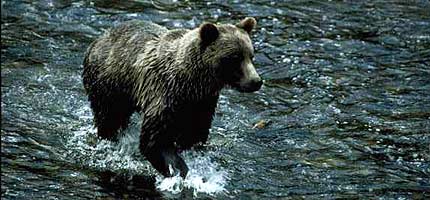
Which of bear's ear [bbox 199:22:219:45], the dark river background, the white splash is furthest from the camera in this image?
the dark river background

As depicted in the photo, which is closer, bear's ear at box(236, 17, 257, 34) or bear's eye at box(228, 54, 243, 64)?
bear's eye at box(228, 54, 243, 64)

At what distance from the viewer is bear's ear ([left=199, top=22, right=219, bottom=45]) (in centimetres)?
850

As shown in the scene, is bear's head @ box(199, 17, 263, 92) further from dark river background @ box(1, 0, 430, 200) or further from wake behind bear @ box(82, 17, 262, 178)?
dark river background @ box(1, 0, 430, 200)

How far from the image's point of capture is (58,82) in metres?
11.7

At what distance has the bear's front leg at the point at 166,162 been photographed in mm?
8852

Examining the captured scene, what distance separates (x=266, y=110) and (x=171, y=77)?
251 centimetres

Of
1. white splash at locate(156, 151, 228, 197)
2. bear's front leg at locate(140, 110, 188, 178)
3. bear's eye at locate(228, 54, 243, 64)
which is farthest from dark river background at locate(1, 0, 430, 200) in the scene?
bear's eye at locate(228, 54, 243, 64)

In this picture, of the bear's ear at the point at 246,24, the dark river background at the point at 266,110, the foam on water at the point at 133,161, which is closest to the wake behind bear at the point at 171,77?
the bear's ear at the point at 246,24

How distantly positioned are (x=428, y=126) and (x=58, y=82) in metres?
4.64

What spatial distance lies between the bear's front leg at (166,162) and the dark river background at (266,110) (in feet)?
0.29

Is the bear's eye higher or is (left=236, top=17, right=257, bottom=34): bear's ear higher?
(left=236, top=17, right=257, bottom=34): bear's ear

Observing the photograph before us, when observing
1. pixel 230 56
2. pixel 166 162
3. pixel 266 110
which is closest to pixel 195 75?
pixel 230 56

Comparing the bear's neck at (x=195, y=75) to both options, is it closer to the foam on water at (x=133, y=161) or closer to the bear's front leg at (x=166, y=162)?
the bear's front leg at (x=166, y=162)

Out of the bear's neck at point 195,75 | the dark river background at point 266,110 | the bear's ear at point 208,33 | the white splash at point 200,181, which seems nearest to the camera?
the bear's ear at point 208,33
